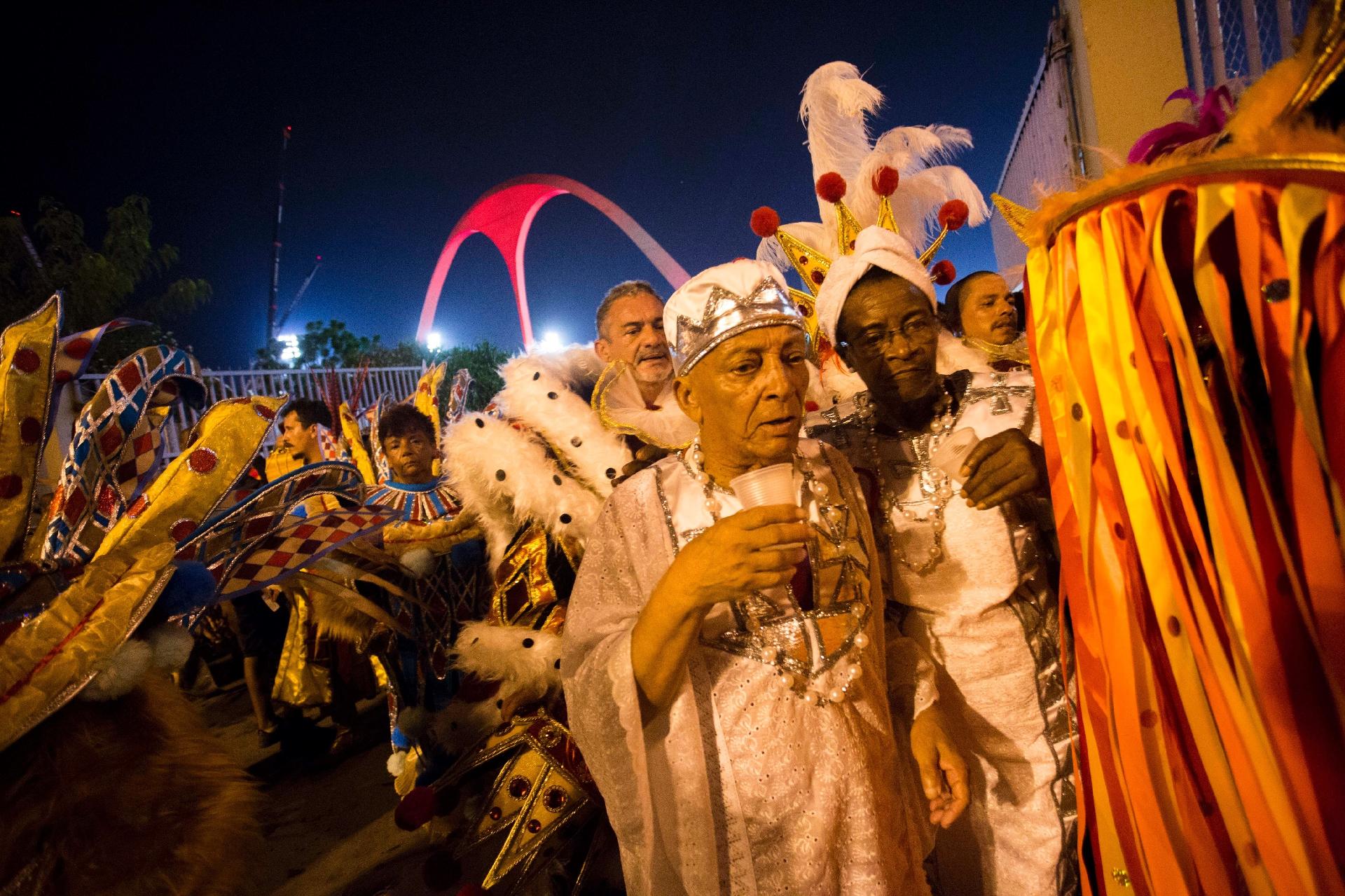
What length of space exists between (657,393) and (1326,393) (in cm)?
213

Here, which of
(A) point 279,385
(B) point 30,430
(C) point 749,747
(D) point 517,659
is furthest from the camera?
(A) point 279,385

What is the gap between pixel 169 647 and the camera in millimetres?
1107

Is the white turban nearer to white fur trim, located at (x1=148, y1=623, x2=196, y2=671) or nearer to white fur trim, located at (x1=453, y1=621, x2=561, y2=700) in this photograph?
white fur trim, located at (x1=453, y1=621, x2=561, y2=700)

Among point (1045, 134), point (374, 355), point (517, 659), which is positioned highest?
point (374, 355)

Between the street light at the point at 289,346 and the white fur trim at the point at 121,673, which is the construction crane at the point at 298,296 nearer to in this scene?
the street light at the point at 289,346

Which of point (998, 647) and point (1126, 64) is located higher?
point (1126, 64)

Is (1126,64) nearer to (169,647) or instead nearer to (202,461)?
(202,461)

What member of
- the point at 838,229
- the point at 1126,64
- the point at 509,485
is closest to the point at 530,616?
the point at 509,485

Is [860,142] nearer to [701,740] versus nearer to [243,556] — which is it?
[701,740]

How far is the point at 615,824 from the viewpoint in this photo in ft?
4.64

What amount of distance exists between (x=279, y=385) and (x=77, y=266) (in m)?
2.75

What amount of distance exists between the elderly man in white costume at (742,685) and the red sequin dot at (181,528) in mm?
827

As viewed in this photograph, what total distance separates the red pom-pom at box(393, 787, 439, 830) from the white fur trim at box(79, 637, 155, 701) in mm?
1572

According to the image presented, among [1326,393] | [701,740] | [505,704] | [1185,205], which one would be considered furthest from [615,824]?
[1185,205]
